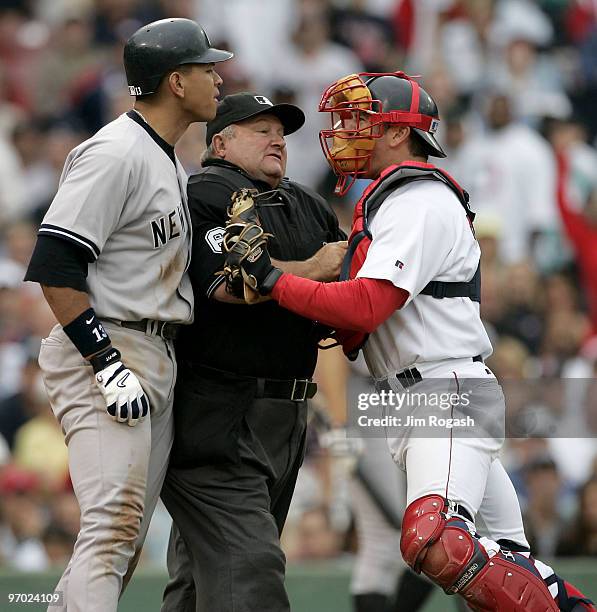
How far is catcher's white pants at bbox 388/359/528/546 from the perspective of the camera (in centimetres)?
457

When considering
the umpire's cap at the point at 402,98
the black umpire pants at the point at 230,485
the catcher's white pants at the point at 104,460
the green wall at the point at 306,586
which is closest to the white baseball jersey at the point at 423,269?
the umpire's cap at the point at 402,98

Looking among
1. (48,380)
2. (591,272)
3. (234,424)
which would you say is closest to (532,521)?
(591,272)

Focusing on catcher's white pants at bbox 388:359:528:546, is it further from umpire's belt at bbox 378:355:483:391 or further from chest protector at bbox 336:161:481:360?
chest protector at bbox 336:161:481:360

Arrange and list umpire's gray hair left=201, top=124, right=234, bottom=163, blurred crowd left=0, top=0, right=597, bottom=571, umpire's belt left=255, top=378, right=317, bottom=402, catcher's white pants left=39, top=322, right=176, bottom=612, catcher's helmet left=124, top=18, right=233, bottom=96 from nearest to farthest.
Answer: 1. catcher's white pants left=39, top=322, right=176, bottom=612
2. catcher's helmet left=124, top=18, right=233, bottom=96
3. umpire's belt left=255, top=378, right=317, bottom=402
4. umpire's gray hair left=201, top=124, right=234, bottom=163
5. blurred crowd left=0, top=0, right=597, bottom=571

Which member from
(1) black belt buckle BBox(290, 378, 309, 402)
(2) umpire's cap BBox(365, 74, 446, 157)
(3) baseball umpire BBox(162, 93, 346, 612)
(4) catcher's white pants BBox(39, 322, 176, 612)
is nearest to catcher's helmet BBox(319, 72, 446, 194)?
(2) umpire's cap BBox(365, 74, 446, 157)

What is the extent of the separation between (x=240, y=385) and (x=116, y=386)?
639 millimetres

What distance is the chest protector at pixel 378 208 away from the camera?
15.3ft

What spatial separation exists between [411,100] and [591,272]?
5.75 m

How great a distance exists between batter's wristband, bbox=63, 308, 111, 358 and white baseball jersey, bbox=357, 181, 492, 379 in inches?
35.6

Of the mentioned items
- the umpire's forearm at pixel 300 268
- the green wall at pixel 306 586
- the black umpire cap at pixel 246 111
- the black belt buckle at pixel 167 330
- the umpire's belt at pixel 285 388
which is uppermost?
the black umpire cap at pixel 246 111

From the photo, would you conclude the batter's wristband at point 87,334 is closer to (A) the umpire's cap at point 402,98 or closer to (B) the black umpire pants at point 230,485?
(B) the black umpire pants at point 230,485

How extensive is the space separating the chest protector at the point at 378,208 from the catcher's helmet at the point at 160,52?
73 centimetres

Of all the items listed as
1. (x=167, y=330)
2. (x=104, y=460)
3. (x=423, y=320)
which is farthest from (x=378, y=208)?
(x=104, y=460)

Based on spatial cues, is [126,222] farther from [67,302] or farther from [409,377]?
[409,377]
